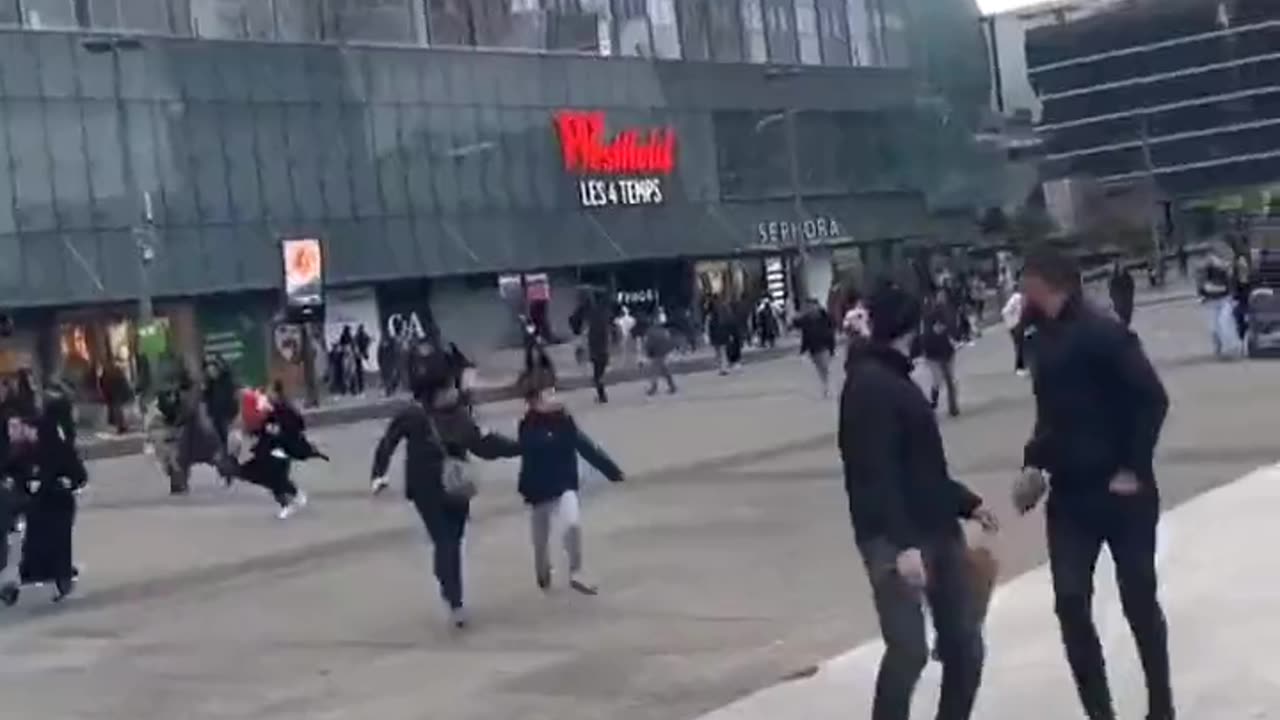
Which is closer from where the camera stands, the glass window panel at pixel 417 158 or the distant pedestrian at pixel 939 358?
the distant pedestrian at pixel 939 358

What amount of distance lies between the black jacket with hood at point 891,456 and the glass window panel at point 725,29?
65.7 m

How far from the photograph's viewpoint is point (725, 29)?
7319cm

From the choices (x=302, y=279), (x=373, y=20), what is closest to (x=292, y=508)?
(x=302, y=279)

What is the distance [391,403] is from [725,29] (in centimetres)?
3194

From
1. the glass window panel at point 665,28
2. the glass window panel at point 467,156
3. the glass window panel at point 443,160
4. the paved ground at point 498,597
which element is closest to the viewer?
the paved ground at point 498,597

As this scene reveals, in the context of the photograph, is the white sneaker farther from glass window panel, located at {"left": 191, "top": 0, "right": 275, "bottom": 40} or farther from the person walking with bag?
glass window panel, located at {"left": 191, "top": 0, "right": 275, "bottom": 40}

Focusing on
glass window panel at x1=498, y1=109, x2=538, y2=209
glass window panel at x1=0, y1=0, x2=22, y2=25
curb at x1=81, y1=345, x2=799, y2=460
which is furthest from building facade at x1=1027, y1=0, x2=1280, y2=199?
glass window panel at x1=0, y1=0, x2=22, y2=25

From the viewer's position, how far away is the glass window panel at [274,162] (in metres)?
54.1

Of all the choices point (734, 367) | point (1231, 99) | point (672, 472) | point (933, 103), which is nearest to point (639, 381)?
point (734, 367)

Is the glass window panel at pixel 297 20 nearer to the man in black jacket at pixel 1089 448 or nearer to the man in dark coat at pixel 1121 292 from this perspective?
the man in dark coat at pixel 1121 292

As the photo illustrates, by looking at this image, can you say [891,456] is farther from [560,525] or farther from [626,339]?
[626,339]

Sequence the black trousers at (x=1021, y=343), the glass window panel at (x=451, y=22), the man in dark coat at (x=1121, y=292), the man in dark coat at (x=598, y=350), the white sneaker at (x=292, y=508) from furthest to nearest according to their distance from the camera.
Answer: the glass window panel at (x=451, y=22) → the man in dark coat at (x=598, y=350) → the man in dark coat at (x=1121, y=292) → the white sneaker at (x=292, y=508) → the black trousers at (x=1021, y=343)

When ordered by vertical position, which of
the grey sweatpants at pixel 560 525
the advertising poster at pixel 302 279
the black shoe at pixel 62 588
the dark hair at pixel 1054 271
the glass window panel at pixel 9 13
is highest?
the glass window panel at pixel 9 13

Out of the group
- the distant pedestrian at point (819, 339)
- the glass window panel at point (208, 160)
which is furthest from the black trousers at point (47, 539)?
the glass window panel at point (208, 160)
